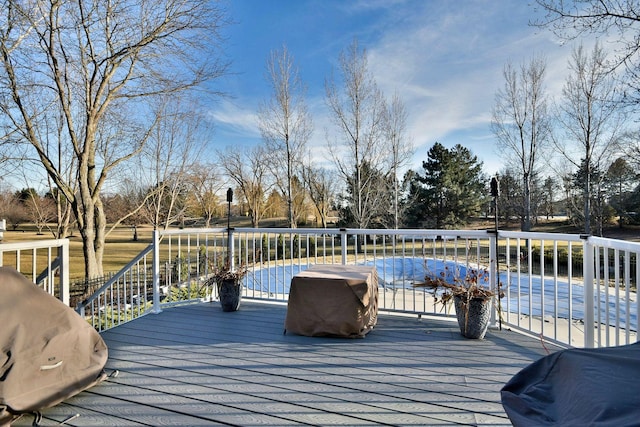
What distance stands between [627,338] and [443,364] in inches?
44.5

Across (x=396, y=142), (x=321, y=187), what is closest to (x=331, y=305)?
(x=396, y=142)

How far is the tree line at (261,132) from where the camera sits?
771 centimetres

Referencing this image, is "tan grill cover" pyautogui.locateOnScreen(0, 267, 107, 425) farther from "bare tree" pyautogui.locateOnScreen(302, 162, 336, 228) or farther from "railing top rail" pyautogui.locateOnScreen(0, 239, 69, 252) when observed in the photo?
"bare tree" pyautogui.locateOnScreen(302, 162, 336, 228)

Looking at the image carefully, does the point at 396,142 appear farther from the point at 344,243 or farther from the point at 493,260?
the point at 493,260

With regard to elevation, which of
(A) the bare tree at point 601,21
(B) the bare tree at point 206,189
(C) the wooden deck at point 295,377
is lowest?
(C) the wooden deck at point 295,377

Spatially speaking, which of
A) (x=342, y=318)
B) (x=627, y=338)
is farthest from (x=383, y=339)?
(x=627, y=338)

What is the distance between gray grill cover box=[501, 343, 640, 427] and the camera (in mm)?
1070

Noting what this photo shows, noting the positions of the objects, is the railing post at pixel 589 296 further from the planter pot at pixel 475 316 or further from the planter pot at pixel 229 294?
the planter pot at pixel 229 294

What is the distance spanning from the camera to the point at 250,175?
2145 centimetres

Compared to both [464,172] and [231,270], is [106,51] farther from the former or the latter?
[464,172]

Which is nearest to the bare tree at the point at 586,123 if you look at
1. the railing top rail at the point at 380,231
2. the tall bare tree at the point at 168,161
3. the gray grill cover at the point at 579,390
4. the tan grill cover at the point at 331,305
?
the railing top rail at the point at 380,231

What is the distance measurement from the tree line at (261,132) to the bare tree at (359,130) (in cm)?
5

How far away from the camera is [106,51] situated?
27.0 feet

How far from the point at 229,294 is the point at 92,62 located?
725 cm
